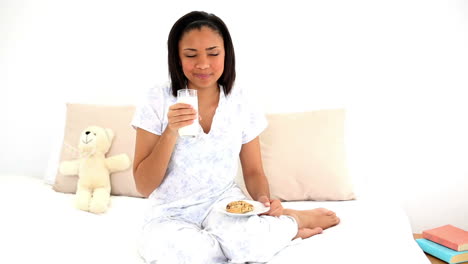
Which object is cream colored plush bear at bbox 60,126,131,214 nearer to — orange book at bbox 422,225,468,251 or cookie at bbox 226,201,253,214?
cookie at bbox 226,201,253,214

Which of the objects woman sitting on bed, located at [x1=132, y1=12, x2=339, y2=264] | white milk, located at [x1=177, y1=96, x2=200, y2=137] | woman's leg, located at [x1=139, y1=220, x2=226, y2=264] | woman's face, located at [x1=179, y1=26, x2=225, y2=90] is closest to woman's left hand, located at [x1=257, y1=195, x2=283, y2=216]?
woman sitting on bed, located at [x1=132, y1=12, x2=339, y2=264]

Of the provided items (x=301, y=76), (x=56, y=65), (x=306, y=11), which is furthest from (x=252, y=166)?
(x=56, y=65)

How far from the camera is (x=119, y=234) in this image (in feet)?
5.20

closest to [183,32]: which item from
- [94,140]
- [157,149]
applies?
[157,149]

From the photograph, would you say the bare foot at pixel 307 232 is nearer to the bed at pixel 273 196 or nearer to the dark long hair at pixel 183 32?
the bed at pixel 273 196

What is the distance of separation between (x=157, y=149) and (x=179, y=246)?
343 mm

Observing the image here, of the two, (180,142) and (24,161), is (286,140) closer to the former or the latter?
(180,142)

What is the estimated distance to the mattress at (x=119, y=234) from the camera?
1.32 meters

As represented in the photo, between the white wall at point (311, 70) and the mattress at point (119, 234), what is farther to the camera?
the white wall at point (311, 70)

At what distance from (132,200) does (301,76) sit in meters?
1.14

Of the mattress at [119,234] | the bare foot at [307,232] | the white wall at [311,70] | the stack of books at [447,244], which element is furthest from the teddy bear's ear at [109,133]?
the stack of books at [447,244]

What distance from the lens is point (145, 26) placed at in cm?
256

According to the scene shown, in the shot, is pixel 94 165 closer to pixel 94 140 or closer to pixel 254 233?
pixel 94 140

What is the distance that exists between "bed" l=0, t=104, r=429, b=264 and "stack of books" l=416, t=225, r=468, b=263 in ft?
0.59
